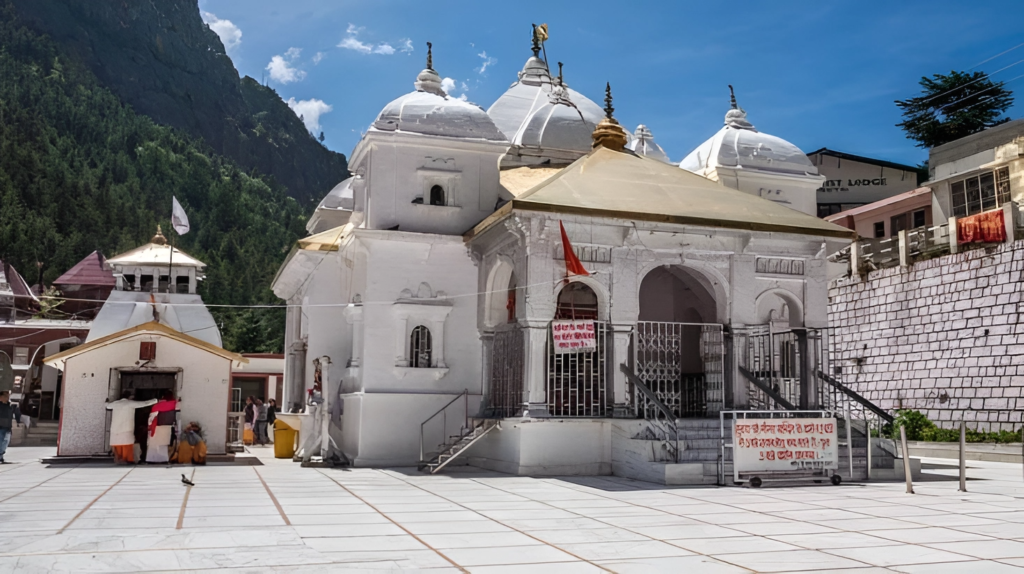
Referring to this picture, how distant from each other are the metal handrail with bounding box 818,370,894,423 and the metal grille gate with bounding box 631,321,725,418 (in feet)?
6.06

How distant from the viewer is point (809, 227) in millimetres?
16094

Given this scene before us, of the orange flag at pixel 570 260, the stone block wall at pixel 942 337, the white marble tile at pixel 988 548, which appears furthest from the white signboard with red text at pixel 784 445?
the stone block wall at pixel 942 337

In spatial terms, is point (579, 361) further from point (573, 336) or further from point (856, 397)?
point (856, 397)

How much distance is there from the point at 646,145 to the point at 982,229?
940 centimetres

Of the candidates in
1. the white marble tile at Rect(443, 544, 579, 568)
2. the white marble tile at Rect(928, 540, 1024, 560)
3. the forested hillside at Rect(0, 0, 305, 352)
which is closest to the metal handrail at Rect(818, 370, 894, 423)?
the white marble tile at Rect(928, 540, 1024, 560)

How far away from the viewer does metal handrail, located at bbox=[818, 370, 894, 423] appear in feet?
49.0

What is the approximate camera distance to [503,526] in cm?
857

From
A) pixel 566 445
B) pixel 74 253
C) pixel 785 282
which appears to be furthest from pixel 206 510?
pixel 74 253

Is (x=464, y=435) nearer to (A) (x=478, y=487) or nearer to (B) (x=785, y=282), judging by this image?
(A) (x=478, y=487)

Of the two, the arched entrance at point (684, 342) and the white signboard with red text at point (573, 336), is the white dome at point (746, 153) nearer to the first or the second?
the arched entrance at point (684, 342)

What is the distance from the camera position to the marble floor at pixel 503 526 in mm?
6656

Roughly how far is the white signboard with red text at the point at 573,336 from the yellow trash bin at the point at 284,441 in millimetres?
8938

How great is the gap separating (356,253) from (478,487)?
7.31 metres

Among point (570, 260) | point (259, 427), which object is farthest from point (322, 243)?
point (259, 427)
